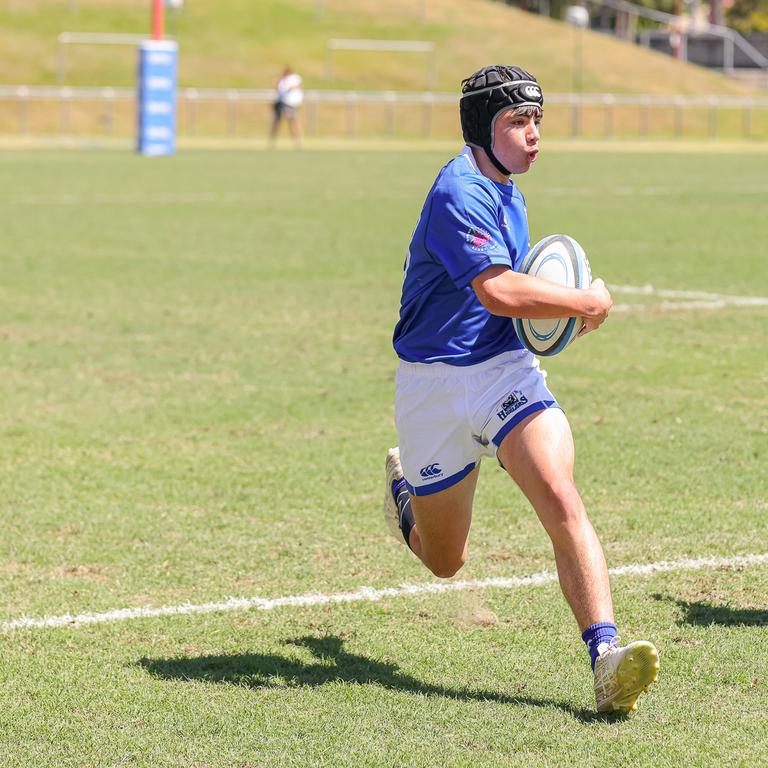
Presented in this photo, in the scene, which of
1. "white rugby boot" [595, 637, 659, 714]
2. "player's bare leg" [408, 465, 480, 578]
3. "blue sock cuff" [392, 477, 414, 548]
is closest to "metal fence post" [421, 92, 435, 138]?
"blue sock cuff" [392, 477, 414, 548]

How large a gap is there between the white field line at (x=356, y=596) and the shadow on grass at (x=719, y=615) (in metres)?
0.46

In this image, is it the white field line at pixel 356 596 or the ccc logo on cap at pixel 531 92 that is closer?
the ccc logo on cap at pixel 531 92

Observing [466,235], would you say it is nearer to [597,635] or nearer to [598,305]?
[598,305]

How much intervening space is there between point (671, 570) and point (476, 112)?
2197 mm

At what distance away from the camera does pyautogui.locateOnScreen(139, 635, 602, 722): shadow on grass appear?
5.02 meters

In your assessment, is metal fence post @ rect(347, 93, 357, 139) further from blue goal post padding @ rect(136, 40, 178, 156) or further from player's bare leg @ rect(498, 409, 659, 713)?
player's bare leg @ rect(498, 409, 659, 713)

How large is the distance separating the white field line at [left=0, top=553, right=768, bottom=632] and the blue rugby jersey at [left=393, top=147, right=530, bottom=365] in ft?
3.76

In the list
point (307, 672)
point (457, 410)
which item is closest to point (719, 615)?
point (457, 410)

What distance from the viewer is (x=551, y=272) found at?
531 cm

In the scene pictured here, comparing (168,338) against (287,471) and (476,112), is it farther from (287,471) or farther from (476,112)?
(476,112)

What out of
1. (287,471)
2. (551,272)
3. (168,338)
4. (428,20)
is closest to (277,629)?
(551,272)

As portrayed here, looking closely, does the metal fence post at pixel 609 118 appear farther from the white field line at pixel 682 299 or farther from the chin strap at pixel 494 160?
the chin strap at pixel 494 160

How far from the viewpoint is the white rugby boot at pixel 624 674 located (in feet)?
15.1

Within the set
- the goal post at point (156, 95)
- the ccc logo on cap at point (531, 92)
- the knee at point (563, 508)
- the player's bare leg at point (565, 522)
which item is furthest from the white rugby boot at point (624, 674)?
the goal post at point (156, 95)
